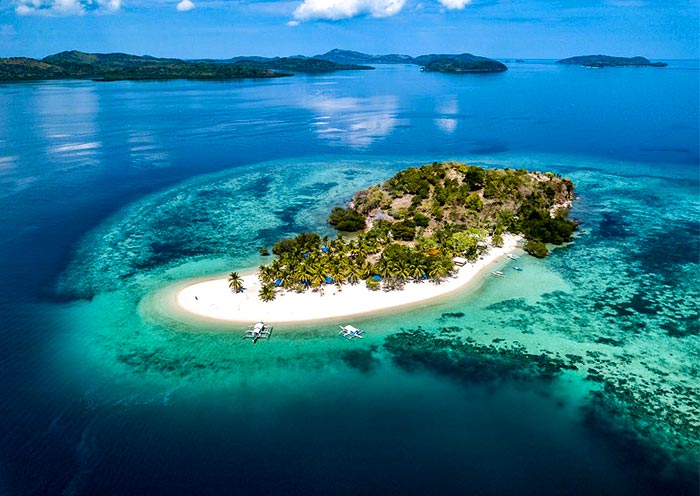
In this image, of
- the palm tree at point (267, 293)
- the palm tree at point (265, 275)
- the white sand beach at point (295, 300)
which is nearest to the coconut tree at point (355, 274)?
the white sand beach at point (295, 300)

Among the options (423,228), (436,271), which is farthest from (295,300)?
(423,228)

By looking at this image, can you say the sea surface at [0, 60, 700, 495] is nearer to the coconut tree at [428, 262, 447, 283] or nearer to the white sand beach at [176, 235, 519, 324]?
the white sand beach at [176, 235, 519, 324]

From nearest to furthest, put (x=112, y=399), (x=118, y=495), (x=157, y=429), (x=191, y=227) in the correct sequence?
1. (x=118, y=495)
2. (x=157, y=429)
3. (x=112, y=399)
4. (x=191, y=227)

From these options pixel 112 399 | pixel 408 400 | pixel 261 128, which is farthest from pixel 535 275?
pixel 261 128

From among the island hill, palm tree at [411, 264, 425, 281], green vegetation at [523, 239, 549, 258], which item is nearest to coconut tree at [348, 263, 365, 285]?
the island hill

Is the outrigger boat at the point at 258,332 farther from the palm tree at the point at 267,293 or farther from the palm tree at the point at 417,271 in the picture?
the palm tree at the point at 417,271

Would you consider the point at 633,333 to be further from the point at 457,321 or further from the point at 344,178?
the point at 344,178

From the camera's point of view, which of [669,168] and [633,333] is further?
[669,168]

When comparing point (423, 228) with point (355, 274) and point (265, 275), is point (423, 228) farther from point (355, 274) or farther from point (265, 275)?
point (265, 275)
